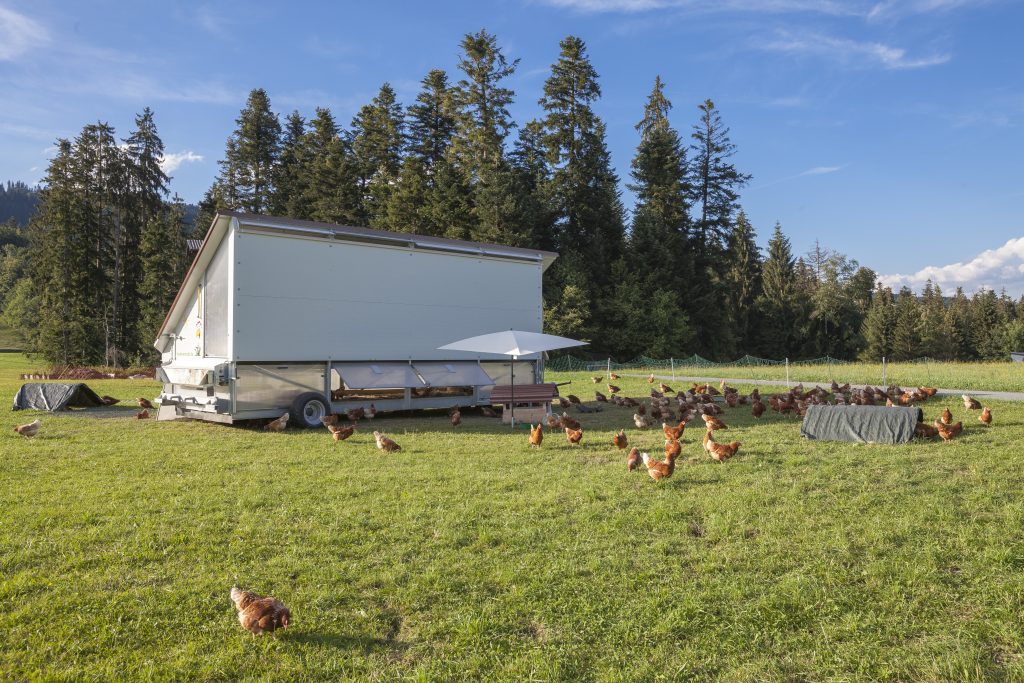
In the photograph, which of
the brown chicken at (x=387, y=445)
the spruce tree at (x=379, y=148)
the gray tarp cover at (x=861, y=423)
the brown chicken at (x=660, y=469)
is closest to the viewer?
the brown chicken at (x=660, y=469)

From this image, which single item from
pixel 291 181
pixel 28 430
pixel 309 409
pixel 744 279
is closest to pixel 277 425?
pixel 309 409

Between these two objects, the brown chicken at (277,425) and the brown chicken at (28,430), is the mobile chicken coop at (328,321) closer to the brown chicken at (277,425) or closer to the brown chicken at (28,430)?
the brown chicken at (277,425)

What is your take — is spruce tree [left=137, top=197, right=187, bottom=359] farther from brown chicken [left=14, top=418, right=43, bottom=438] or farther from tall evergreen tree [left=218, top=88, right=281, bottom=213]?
brown chicken [left=14, top=418, right=43, bottom=438]

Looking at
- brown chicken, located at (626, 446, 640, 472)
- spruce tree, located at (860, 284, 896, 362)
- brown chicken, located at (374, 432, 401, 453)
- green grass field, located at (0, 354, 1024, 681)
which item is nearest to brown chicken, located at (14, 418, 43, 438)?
green grass field, located at (0, 354, 1024, 681)

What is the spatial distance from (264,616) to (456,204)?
A: 4293 centimetres

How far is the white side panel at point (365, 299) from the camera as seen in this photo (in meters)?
12.4

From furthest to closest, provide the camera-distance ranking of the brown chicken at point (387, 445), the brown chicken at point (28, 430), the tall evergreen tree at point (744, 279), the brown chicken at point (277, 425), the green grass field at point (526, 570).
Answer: the tall evergreen tree at point (744, 279)
the brown chicken at point (277, 425)
the brown chicken at point (28, 430)
the brown chicken at point (387, 445)
the green grass field at point (526, 570)

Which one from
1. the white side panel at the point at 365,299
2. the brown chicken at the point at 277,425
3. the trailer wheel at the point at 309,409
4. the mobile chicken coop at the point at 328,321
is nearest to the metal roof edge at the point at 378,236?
the mobile chicken coop at the point at 328,321

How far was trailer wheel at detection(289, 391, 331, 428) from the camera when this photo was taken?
12742 mm

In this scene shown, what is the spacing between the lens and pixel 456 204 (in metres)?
45.0

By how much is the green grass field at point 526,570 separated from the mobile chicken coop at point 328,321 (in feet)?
14.1

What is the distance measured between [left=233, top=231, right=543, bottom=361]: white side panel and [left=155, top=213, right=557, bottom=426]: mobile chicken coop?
24 mm

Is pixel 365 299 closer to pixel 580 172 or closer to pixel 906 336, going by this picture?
pixel 580 172

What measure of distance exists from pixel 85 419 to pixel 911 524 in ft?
51.5
